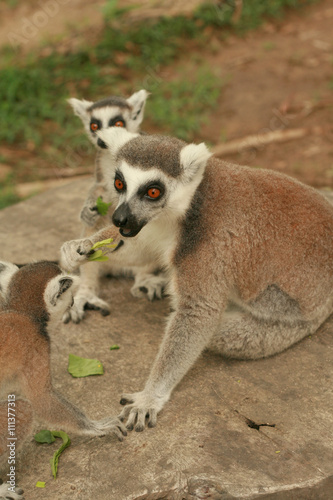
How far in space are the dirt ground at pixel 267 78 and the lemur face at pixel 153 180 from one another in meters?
5.41

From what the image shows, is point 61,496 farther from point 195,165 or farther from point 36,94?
point 36,94

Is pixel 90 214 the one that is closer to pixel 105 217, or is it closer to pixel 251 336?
pixel 105 217

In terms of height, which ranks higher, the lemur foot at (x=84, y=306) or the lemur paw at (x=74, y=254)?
the lemur paw at (x=74, y=254)

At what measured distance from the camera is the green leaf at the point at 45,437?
12.5 ft

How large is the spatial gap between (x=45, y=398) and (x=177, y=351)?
3.43 feet

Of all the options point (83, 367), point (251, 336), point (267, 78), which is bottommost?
point (267, 78)

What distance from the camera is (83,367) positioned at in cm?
446

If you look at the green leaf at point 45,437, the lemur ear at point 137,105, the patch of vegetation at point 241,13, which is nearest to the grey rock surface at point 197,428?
the green leaf at point 45,437

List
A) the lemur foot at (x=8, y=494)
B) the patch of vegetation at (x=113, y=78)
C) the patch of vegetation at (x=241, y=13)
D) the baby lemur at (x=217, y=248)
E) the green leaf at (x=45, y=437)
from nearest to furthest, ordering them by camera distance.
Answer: the lemur foot at (x=8, y=494) → the green leaf at (x=45, y=437) → the baby lemur at (x=217, y=248) → the patch of vegetation at (x=113, y=78) → the patch of vegetation at (x=241, y=13)

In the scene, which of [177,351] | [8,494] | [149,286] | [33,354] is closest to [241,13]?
[149,286]

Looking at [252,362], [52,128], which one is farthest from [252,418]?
[52,128]

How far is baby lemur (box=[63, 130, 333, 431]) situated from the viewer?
13.2 ft

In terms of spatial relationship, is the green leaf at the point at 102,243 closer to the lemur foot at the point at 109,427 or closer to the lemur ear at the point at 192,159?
the lemur ear at the point at 192,159

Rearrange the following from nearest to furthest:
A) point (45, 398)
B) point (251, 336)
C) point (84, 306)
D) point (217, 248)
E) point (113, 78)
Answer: point (45, 398) → point (217, 248) → point (251, 336) → point (84, 306) → point (113, 78)
